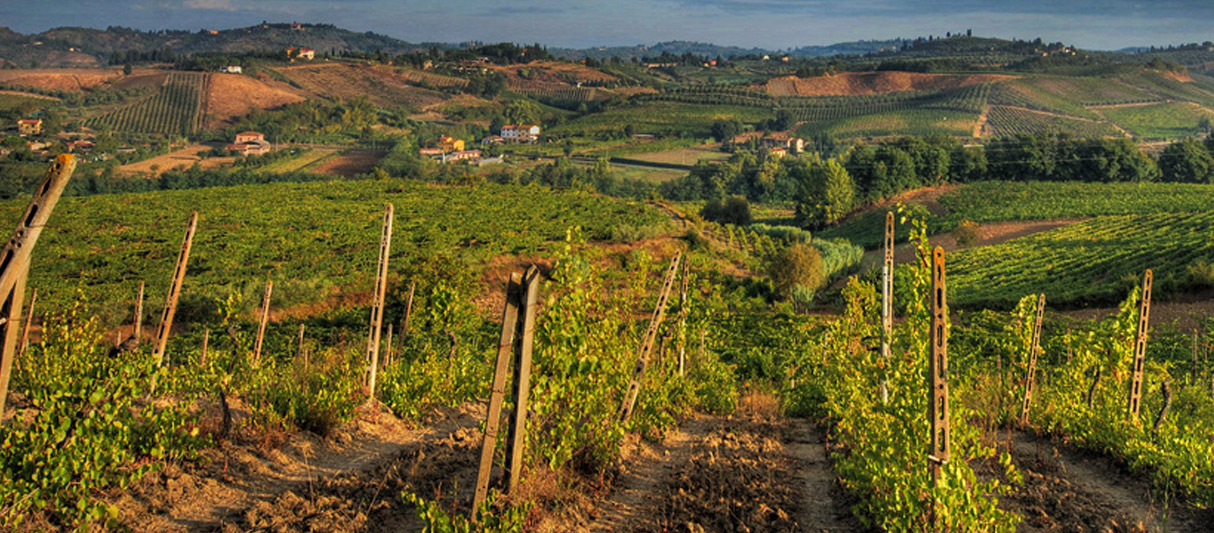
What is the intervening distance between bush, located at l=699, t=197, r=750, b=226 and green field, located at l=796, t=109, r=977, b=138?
6796 centimetres

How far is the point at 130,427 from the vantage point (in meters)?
5.54

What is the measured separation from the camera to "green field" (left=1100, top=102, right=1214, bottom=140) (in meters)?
122

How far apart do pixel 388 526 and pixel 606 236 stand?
1295 inches

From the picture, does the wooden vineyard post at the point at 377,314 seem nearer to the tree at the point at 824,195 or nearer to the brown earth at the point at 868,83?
the tree at the point at 824,195

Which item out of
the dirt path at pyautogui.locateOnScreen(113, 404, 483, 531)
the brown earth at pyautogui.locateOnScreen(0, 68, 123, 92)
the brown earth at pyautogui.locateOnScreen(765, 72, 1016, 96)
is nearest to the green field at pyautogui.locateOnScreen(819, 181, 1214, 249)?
the dirt path at pyautogui.locateOnScreen(113, 404, 483, 531)

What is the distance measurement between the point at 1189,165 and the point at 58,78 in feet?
542

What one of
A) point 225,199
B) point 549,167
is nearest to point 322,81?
point 549,167

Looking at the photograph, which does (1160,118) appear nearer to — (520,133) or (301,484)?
(520,133)

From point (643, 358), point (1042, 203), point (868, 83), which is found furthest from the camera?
point (868, 83)

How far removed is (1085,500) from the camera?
666cm

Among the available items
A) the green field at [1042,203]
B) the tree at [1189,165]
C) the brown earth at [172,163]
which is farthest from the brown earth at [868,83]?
the brown earth at [172,163]

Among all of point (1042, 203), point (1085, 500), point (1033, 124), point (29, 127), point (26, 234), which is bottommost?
point (1042, 203)

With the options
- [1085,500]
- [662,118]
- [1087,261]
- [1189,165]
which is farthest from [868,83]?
[1085,500]

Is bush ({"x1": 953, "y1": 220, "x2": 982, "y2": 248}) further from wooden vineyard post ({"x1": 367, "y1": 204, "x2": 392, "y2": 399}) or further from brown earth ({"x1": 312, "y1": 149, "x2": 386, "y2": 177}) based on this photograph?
brown earth ({"x1": 312, "y1": 149, "x2": 386, "y2": 177})
